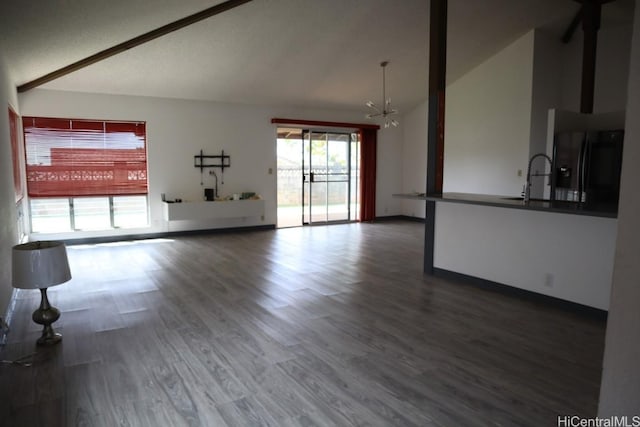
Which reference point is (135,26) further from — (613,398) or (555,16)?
(555,16)

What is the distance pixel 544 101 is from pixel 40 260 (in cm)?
733

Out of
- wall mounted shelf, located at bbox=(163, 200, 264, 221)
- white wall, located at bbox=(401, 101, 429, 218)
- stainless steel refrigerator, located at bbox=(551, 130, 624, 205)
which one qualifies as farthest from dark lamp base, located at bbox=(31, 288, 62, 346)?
white wall, located at bbox=(401, 101, 429, 218)

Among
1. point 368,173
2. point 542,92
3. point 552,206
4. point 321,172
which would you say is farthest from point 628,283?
point 368,173

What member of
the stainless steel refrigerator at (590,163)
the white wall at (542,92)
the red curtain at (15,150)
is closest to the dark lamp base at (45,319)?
the red curtain at (15,150)

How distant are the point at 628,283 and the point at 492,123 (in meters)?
7.25

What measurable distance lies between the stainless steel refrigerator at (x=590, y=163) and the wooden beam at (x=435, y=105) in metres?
2.15

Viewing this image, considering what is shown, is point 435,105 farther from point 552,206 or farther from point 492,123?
point 492,123

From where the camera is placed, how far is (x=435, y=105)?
5.00 m

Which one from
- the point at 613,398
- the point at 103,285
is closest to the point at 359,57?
the point at 103,285

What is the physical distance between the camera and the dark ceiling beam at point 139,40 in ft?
15.9

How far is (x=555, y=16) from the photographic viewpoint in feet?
21.4

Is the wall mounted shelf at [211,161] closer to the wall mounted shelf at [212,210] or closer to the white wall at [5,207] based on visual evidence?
the wall mounted shelf at [212,210]

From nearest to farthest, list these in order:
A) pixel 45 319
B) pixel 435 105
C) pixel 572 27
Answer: pixel 45 319 < pixel 435 105 < pixel 572 27

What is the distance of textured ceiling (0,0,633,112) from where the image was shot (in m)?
4.30
